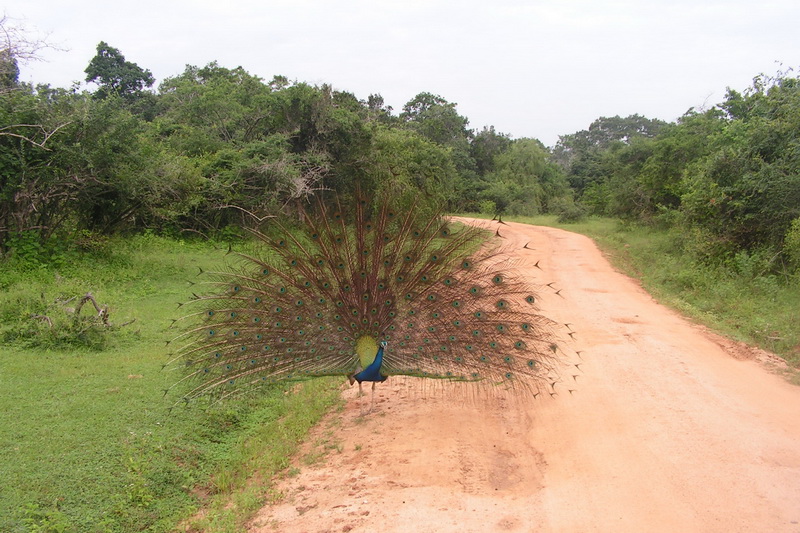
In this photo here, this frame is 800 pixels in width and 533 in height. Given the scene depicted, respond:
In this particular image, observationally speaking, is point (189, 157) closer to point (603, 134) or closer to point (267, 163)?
point (267, 163)

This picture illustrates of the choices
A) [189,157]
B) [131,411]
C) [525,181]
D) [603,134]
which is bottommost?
[131,411]

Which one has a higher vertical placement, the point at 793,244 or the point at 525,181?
the point at 525,181

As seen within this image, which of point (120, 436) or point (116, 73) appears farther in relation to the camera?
point (116, 73)

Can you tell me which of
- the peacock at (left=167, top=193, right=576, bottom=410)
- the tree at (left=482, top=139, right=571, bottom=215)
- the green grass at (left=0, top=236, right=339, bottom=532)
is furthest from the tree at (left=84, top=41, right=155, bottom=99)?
the peacock at (left=167, top=193, right=576, bottom=410)

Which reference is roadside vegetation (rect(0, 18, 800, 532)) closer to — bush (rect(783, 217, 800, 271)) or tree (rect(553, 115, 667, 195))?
bush (rect(783, 217, 800, 271))

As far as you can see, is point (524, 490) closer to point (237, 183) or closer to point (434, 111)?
point (237, 183)

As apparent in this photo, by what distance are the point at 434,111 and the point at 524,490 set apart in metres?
38.2

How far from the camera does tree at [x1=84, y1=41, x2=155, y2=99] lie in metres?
30.4

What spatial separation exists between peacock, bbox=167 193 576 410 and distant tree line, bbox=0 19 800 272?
0.55 meters

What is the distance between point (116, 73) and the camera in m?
30.8

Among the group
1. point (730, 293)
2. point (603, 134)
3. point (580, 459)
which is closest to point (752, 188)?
point (730, 293)

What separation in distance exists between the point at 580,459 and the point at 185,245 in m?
13.5

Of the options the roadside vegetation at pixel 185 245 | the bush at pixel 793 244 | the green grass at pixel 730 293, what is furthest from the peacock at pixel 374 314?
the bush at pixel 793 244

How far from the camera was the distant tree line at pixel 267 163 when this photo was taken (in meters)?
10.8
